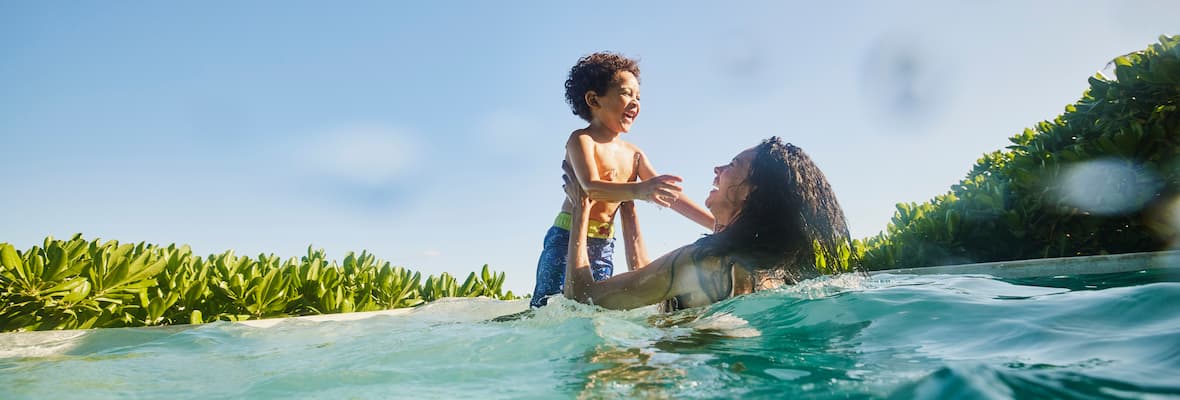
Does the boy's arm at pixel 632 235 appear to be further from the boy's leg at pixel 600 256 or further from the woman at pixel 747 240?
the woman at pixel 747 240

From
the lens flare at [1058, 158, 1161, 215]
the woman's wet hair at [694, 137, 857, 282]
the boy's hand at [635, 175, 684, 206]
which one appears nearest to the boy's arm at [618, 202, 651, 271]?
the boy's hand at [635, 175, 684, 206]

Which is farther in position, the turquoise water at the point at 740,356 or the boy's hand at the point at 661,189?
the boy's hand at the point at 661,189

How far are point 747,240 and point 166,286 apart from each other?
5144mm

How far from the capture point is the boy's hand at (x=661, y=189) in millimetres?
3521

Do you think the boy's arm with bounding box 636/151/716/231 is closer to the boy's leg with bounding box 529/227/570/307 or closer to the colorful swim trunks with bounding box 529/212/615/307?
the colorful swim trunks with bounding box 529/212/615/307

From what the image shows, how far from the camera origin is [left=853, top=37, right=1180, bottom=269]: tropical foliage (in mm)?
7070

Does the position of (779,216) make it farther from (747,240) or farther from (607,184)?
(607,184)

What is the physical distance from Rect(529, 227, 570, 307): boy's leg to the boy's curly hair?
3.15 feet

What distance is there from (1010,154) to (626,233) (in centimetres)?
638

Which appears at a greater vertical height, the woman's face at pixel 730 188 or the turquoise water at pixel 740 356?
the woman's face at pixel 730 188

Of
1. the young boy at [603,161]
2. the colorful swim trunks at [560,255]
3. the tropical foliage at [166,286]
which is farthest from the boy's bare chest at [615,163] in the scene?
the tropical foliage at [166,286]

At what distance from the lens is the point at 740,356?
107 inches

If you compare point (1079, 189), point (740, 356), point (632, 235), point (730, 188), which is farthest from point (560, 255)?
point (1079, 189)

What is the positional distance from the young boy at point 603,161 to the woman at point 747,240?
0.93 m
